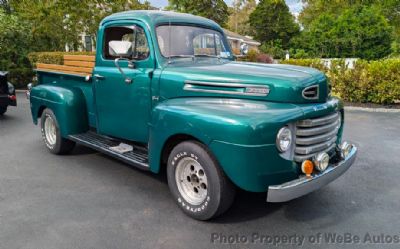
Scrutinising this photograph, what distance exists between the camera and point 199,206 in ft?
11.9

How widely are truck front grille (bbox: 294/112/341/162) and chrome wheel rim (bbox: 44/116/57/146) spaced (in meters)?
4.03

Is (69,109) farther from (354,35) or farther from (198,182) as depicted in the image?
(354,35)

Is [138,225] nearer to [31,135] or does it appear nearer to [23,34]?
[31,135]

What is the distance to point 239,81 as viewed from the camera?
11.7ft

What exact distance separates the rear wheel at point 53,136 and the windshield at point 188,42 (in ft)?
7.72

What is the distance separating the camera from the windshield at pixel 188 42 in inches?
171

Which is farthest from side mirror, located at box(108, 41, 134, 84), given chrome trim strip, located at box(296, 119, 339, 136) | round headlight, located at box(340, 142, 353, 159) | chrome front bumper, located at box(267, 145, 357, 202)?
round headlight, located at box(340, 142, 353, 159)

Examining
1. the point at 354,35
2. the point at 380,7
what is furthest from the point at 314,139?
the point at 380,7

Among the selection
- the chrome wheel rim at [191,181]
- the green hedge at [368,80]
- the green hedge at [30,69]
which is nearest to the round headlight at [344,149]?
the chrome wheel rim at [191,181]

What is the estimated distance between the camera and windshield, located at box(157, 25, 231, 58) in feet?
14.2

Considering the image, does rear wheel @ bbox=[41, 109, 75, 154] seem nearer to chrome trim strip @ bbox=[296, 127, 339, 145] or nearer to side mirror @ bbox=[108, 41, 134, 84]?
side mirror @ bbox=[108, 41, 134, 84]

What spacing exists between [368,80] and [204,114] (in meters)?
8.56

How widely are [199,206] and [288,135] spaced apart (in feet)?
3.71

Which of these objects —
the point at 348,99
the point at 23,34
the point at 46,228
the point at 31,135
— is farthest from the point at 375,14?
the point at 46,228
